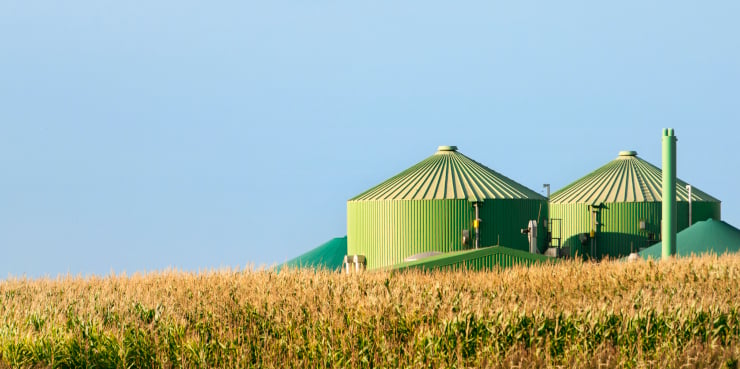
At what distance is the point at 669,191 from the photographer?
26.2 metres

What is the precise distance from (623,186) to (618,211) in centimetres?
148

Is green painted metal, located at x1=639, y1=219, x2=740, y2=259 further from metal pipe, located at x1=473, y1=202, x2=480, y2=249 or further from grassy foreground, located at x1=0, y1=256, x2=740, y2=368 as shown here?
grassy foreground, located at x1=0, y1=256, x2=740, y2=368

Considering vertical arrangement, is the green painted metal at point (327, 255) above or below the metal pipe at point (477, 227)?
below

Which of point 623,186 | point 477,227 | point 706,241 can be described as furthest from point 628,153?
point 477,227

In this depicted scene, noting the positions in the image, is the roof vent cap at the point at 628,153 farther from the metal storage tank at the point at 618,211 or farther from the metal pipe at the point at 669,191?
the metal pipe at the point at 669,191

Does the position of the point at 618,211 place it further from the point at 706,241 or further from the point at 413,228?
the point at 413,228

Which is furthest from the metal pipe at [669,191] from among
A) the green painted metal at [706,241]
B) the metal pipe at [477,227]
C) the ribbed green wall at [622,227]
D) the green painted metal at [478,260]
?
the ribbed green wall at [622,227]

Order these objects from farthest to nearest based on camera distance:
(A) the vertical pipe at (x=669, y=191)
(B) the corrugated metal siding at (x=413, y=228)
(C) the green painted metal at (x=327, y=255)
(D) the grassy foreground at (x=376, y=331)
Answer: (C) the green painted metal at (x=327, y=255), (B) the corrugated metal siding at (x=413, y=228), (A) the vertical pipe at (x=669, y=191), (D) the grassy foreground at (x=376, y=331)

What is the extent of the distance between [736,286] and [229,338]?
10172 millimetres

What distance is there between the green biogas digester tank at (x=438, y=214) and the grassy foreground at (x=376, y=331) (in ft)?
50.2

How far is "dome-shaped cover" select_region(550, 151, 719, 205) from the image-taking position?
129ft

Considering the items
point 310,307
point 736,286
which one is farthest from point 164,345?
point 736,286

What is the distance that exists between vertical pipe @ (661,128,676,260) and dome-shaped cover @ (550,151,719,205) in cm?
1256

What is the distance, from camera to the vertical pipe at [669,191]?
25.8 meters
